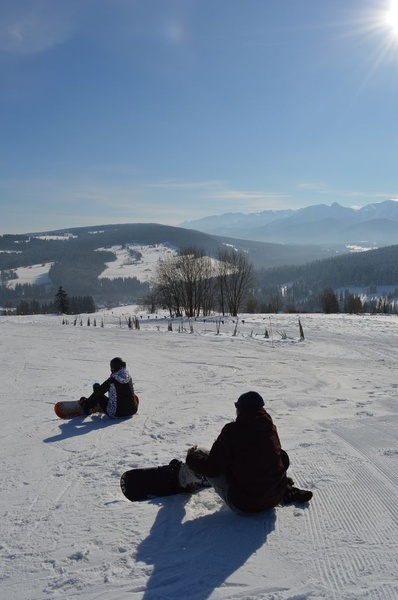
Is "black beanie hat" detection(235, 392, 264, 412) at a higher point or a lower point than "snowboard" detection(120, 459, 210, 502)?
higher

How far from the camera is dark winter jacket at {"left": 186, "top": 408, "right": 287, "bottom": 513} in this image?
3.93 metres

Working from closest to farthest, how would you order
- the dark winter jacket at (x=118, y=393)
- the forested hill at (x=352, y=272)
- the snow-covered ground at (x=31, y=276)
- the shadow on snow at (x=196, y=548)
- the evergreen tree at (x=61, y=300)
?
1. the shadow on snow at (x=196, y=548)
2. the dark winter jacket at (x=118, y=393)
3. the evergreen tree at (x=61, y=300)
4. the forested hill at (x=352, y=272)
5. the snow-covered ground at (x=31, y=276)

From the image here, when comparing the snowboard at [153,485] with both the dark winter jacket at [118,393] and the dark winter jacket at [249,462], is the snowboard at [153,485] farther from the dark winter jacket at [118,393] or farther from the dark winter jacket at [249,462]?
the dark winter jacket at [118,393]

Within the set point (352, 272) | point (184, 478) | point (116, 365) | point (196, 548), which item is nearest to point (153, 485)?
point (184, 478)

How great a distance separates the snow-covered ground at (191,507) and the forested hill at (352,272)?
153026mm

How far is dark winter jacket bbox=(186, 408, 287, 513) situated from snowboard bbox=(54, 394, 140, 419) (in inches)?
182

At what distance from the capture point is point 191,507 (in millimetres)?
4379

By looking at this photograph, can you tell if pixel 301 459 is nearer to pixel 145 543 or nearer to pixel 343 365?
pixel 145 543

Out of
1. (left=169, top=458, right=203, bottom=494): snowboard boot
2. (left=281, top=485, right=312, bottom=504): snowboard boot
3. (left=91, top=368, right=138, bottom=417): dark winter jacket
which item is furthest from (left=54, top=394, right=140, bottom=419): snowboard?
(left=281, top=485, right=312, bottom=504): snowboard boot

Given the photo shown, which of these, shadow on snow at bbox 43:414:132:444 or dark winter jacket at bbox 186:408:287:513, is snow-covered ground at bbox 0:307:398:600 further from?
dark winter jacket at bbox 186:408:287:513

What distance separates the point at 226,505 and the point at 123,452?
2.21 meters

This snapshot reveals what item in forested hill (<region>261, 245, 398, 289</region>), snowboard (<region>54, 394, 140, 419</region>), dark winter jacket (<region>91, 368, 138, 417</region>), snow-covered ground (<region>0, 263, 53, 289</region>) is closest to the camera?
dark winter jacket (<region>91, 368, 138, 417</region>)

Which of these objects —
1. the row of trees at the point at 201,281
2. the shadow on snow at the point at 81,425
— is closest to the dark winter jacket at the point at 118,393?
the shadow on snow at the point at 81,425

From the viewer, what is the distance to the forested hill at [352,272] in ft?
515
